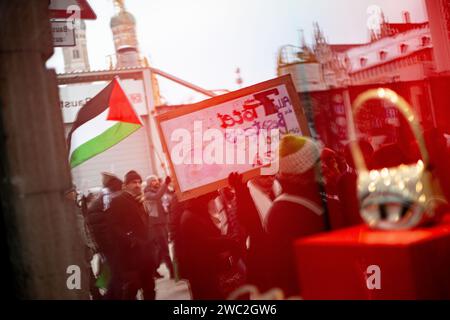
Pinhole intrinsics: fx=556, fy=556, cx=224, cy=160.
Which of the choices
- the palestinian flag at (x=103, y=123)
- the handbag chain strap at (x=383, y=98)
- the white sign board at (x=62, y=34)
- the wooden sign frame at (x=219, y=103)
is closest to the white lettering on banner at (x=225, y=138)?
the wooden sign frame at (x=219, y=103)

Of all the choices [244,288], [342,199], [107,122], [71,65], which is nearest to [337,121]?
[342,199]

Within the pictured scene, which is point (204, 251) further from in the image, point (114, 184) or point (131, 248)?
point (114, 184)

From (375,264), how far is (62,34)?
209 centimetres

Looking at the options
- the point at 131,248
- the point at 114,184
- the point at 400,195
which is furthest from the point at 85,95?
the point at 400,195

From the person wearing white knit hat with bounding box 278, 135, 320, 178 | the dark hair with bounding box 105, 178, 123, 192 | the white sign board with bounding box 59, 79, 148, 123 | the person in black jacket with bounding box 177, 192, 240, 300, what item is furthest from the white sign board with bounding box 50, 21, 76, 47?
the person wearing white knit hat with bounding box 278, 135, 320, 178

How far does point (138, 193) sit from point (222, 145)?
0.51 m

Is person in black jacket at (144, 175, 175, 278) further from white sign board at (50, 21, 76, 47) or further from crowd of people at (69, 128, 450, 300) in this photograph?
white sign board at (50, 21, 76, 47)

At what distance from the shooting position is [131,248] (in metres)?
3.07

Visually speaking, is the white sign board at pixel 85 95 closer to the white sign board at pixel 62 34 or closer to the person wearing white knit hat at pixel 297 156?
the white sign board at pixel 62 34

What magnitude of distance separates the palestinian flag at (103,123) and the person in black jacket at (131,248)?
0.24 m

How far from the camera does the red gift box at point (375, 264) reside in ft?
7.41
